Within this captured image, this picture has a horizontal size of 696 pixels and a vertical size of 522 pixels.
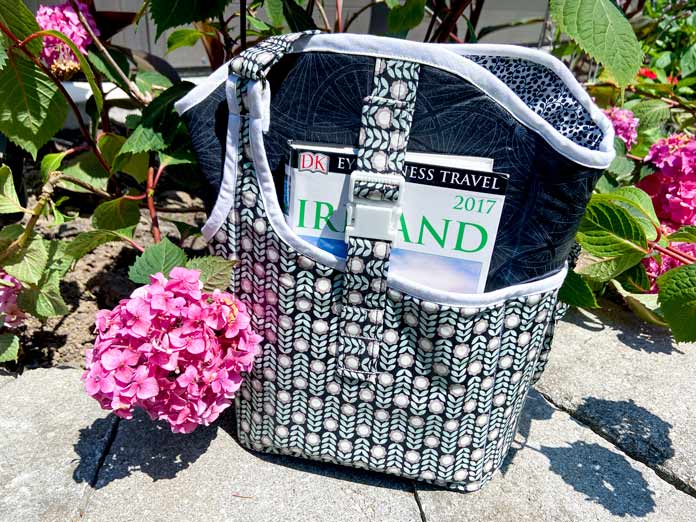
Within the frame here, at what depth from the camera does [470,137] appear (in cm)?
71

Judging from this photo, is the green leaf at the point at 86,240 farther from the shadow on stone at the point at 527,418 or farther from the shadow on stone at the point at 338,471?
the shadow on stone at the point at 527,418

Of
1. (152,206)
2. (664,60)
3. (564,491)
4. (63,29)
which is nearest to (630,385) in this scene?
(564,491)

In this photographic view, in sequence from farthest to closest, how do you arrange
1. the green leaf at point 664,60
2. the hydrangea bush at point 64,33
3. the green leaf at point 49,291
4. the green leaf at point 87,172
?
1. the green leaf at point 664,60
2. the green leaf at point 87,172
3. the hydrangea bush at point 64,33
4. the green leaf at point 49,291

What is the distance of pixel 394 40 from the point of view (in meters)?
0.69

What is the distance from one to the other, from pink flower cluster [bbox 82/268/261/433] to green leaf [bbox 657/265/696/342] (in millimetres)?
597

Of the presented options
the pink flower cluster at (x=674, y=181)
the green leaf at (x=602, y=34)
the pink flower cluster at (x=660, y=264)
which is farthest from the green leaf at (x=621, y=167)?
the green leaf at (x=602, y=34)

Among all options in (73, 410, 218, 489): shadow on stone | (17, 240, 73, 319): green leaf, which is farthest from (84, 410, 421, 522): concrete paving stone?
(17, 240, 73, 319): green leaf

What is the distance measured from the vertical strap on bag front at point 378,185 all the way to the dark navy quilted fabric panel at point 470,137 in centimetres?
2

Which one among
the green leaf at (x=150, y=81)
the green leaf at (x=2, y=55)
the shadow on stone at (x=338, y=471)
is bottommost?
the shadow on stone at (x=338, y=471)

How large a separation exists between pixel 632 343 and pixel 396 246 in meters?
0.81

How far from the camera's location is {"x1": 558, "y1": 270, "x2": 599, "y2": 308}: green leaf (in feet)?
3.03

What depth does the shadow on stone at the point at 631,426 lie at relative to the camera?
101cm

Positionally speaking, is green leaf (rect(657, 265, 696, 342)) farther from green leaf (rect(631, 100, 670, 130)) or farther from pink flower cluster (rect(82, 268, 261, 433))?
green leaf (rect(631, 100, 670, 130))

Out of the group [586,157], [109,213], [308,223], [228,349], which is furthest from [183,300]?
[586,157]
